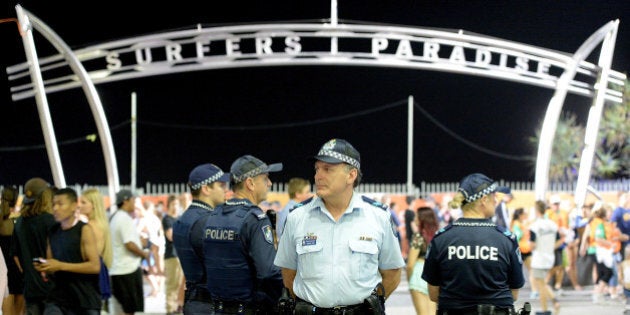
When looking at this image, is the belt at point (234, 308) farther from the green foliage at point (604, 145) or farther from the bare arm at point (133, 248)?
the green foliage at point (604, 145)

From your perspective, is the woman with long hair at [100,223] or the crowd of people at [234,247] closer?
the crowd of people at [234,247]

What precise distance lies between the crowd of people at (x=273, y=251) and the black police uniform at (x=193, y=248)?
0.04 ft

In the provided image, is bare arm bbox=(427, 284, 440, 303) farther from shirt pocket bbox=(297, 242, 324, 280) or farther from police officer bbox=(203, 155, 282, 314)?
shirt pocket bbox=(297, 242, 324, 280)

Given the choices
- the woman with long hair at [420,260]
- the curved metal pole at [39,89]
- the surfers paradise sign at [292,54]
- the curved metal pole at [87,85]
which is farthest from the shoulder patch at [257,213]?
the curved metal pole at [87,85]

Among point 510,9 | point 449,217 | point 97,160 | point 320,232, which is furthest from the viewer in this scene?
point 97,160

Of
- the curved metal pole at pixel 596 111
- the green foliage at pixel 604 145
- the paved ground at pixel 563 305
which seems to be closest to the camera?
the paved ground at pixel 563 305

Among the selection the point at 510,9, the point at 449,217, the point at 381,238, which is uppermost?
the point at 510,9

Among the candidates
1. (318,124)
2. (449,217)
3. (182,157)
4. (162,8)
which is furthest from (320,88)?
(449,217)

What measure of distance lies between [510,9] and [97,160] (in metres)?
21.8

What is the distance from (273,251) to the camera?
20.9 ft

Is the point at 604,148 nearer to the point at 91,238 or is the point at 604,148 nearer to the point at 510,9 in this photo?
the point at 510,9

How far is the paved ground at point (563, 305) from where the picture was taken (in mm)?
13594

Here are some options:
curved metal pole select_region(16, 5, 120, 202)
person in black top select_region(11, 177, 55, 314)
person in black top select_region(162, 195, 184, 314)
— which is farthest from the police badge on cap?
curved metal pole select_region(16, 5, 120, 202)

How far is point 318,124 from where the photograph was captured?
156ft
